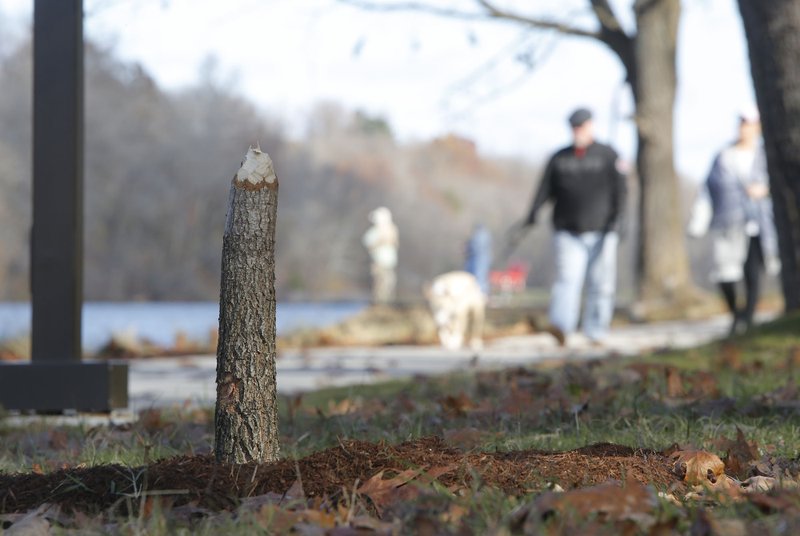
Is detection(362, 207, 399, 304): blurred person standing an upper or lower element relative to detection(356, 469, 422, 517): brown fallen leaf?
upper

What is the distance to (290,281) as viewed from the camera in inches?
1635

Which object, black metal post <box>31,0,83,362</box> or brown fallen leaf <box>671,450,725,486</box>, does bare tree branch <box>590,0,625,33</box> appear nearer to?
black metal post <box>31,0,83,362</box>

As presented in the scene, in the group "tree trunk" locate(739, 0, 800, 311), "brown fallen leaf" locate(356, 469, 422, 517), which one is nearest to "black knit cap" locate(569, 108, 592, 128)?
"tree trunk" locate(739, 0, 800, 311)

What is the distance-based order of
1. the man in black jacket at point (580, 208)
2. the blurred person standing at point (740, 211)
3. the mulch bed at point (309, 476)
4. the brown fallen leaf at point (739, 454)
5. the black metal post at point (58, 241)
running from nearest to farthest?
the mulch bed at point (309, 476) → the brown fallen leaf at point (739, 454) → the black metal post at point (58, 241) → the man in black jacket at point (580, 208) → the blurred person standing at point (740, 211)

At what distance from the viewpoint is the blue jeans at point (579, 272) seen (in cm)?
1011

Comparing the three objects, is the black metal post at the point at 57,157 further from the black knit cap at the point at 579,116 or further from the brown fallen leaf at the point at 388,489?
the black knit cap at the point at 579,116

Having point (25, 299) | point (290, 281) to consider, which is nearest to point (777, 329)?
point (25, 299)

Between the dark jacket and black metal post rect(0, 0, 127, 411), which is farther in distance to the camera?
the dark jacket

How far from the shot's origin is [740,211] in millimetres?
10516

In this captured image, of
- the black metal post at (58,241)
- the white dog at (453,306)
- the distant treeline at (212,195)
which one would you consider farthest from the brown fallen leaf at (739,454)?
the distant treeline at (212,195)

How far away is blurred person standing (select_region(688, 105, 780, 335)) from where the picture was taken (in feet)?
34.1

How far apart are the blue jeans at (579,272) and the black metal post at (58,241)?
5.36m

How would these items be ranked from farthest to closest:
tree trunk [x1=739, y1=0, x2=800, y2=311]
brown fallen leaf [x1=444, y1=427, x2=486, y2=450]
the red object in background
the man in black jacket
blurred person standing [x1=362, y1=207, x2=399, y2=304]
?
the red object in background, blurred person standing [x1=362, y1=207, x2=399, y2=304], the man in black jacket, tree trunk [x1=739, y1=0, x2=800, y2=311], brown fallen leaf [x1=444, y1=427, x2=486, y2=450]

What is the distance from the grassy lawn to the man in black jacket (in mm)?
3150
